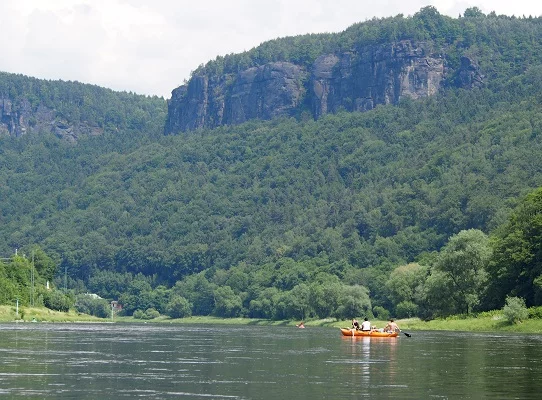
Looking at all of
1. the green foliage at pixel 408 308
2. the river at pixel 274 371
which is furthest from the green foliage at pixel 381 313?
the river at pixel 274 371

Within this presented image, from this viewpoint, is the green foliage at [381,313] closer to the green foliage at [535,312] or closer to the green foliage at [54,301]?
the green foliage at [54,301]

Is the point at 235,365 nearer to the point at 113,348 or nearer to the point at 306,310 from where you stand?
the point at 113,348

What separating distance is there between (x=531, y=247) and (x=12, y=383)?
73.6 meters

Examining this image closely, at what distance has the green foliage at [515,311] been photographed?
366ft

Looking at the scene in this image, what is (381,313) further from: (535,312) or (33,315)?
(535,312)

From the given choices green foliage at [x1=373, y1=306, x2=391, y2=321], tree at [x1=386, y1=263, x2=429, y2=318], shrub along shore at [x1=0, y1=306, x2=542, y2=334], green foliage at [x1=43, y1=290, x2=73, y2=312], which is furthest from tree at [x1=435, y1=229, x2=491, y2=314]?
green foliage at [x1=43, y1=290, x2=73, y2=312]

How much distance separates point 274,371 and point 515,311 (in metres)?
54.4

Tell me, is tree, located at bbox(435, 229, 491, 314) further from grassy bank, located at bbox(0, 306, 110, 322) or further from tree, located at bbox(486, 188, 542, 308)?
grassy bank, located at bbox(0, 306, 110, 322)

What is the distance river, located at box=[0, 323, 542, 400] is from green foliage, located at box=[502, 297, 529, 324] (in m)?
20.2

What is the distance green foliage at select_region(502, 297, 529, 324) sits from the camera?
111562 millimetres

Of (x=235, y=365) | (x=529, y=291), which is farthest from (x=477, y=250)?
(x=235, y=365)

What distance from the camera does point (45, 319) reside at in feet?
584

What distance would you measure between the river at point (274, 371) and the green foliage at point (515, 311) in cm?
2023

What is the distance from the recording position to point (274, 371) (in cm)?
6206
